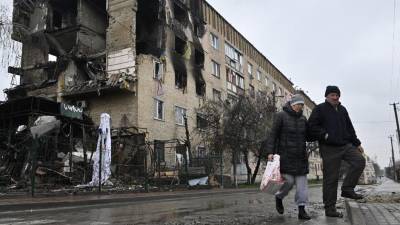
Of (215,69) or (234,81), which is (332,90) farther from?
(234,81)

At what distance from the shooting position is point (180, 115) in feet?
127

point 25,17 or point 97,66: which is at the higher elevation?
point 25,17

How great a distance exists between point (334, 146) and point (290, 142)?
64cm

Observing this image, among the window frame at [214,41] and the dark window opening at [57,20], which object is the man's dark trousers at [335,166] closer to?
the dark window opening at [57,20]

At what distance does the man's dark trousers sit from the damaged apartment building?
24.2m

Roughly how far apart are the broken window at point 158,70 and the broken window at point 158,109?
5.94 feet

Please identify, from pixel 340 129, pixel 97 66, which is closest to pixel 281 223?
pixel 340 129

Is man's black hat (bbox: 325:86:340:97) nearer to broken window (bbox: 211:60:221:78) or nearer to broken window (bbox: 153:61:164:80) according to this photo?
broken window (bbox: 153:61:164:80)

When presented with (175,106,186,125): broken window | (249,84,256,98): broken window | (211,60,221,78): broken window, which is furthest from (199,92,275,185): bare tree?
(211,60,221,78): broken window

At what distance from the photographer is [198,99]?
42000mm

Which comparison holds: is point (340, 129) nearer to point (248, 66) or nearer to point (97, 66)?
point (97, 66)

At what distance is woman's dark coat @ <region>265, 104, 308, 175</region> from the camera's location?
708cm

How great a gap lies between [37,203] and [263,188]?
285 inches

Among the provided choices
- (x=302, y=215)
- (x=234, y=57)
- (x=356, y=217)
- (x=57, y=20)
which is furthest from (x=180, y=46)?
(x=356, y=217)
